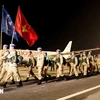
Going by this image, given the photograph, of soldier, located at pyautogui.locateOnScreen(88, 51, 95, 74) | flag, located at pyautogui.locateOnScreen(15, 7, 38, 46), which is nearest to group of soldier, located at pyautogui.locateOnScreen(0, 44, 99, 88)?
soldier, located at pyautogui.locateOnScreen(88, 51, 95, 74)

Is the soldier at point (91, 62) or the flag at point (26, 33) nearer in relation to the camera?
the flag at point (26, 33)

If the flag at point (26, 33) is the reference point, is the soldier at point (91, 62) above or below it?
below

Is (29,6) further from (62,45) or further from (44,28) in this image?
(62,45)

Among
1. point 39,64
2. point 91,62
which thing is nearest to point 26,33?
point 39,64

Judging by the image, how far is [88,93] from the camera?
11.4 meters

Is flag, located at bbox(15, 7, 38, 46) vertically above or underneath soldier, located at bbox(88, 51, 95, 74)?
above

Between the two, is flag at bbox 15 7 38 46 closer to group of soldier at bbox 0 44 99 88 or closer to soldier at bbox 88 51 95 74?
group of soldier at bbox 0 44 99 88

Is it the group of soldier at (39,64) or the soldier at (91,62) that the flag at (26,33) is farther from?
the soldier at (91,62)

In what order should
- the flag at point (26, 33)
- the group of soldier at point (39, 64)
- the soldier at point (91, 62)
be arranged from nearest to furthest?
the group of soldier at point (39, 64)
the flag at point (26, 33)
the soldier at point (91, 62)

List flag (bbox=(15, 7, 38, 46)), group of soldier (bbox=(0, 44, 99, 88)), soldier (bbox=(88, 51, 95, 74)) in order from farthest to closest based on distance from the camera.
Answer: soldier (bbox=(88, 51, 95, 74)), flag (bbox=(15, 7, 38, 46)), group of soldier (bbox=(0, 44, 99, 88))

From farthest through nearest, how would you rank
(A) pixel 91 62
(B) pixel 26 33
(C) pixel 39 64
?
(A) pixel 91 62 < (B) pixel 26 33 < (C) pixel 39 64

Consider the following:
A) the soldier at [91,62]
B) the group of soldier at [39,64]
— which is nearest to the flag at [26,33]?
the group of soldier at [39,64]

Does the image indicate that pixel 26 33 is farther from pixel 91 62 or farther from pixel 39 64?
pixel 91 62

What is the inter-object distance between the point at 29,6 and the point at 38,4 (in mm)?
2502
